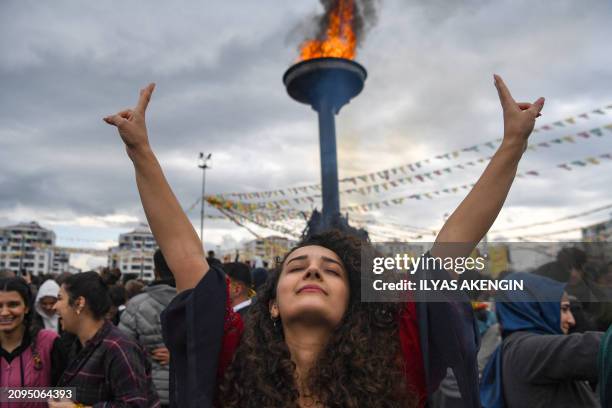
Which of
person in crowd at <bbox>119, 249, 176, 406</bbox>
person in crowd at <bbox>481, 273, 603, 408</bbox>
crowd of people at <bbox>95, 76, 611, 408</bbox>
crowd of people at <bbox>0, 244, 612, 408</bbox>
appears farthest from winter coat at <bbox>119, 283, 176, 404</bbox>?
person in crowd at <bbox>481, 273, 603, 408</bbox>

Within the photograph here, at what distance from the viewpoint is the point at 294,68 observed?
2269 centimetres

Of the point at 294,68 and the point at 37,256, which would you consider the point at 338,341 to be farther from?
the point at 37,256

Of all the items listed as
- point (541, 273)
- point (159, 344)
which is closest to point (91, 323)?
point (159, 344)

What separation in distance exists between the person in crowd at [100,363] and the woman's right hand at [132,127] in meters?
1.59

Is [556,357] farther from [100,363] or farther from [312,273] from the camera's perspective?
[100,363]

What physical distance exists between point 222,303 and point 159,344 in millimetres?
2707

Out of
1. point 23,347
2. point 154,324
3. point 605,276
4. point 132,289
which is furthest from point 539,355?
point 132,289

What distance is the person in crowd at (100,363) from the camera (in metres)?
2.80

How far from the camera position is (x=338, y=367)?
1.95 meters

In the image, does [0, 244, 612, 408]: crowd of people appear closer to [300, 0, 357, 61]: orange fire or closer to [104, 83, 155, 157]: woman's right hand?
[104, 83, 155, 157]: woman's right hand

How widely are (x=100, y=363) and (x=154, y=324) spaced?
127cm

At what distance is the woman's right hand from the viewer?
1.95 m

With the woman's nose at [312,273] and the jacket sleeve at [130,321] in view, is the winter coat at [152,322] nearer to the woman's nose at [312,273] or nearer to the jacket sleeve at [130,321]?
the jacket sleeve at [130,321]

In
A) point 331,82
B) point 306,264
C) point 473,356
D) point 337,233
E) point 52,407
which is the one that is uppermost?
point 331,82
